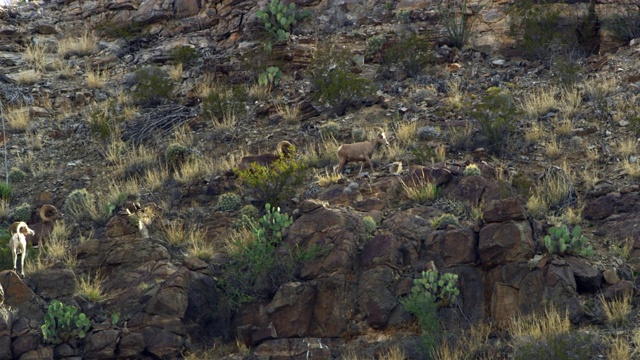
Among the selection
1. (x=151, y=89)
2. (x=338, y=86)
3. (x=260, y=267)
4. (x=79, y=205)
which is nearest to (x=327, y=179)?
(x=260, y=267)

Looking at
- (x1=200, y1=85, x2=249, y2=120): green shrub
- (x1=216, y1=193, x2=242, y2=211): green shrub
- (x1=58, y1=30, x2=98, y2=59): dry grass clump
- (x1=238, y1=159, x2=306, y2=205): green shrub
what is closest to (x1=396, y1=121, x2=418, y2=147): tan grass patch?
(x1=238, y1=159, x2=306, y2=205): green shrub

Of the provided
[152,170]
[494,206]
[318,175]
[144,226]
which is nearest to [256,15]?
[152,170]

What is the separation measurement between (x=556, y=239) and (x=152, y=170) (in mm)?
8998

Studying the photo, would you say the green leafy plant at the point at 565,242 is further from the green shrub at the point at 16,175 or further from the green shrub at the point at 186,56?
the green shrub at the point at 186,56

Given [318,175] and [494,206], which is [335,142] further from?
[494,206]

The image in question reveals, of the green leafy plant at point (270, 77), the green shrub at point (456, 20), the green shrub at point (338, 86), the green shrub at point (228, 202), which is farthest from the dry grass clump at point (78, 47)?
the green shrub at point (228, 202)

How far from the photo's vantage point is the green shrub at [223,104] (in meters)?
21.9

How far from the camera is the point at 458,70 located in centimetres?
2261

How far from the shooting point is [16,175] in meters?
20.7

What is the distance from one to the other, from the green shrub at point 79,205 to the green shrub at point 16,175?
236cm

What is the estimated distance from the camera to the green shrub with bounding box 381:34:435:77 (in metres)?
22.6

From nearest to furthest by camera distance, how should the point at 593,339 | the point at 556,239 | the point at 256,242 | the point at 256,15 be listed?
the point at 593,339 < the point at 556,239 < the point at 256,242 < the point at 256,15

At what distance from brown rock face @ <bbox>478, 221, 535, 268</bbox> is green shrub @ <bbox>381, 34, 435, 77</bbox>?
8.83m

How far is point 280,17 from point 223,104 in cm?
396
